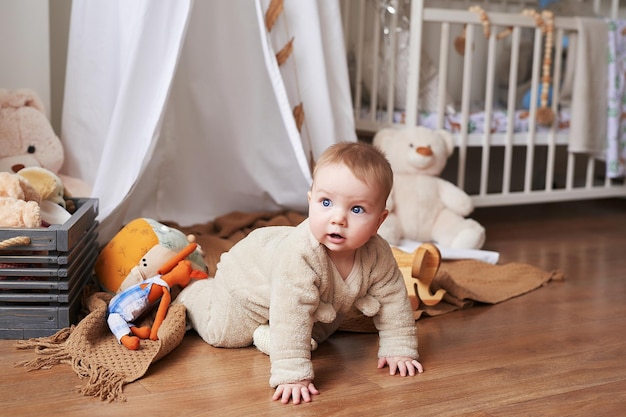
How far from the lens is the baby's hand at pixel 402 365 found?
4.70 ft

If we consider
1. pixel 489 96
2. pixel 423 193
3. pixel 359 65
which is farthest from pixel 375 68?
pixel 423 193

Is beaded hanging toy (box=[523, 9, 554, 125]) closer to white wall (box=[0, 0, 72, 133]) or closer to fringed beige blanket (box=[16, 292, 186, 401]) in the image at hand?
white wall (box=[0, 0, 72, 133])

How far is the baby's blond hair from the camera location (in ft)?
4.32

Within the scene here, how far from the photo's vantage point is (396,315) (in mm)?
1450

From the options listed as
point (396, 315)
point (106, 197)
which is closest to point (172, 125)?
point (106, 197)

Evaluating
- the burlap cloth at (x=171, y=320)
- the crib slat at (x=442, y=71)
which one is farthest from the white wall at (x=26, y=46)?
the crib slat at (x=442, y=71)

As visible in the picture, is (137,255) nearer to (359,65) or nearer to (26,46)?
(26,46)

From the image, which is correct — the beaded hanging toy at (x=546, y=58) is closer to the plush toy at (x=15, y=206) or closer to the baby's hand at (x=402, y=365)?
the baby's hand at (x=402, y=365)

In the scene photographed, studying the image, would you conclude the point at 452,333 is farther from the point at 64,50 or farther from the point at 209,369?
the point at 64,50

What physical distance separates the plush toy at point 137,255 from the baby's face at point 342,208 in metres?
0.53

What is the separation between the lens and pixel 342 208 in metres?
1.33

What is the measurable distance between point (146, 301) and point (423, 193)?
115 cm

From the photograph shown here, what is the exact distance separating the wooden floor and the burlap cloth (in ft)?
Answer: 0.08

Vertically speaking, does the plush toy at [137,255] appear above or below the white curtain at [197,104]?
below
